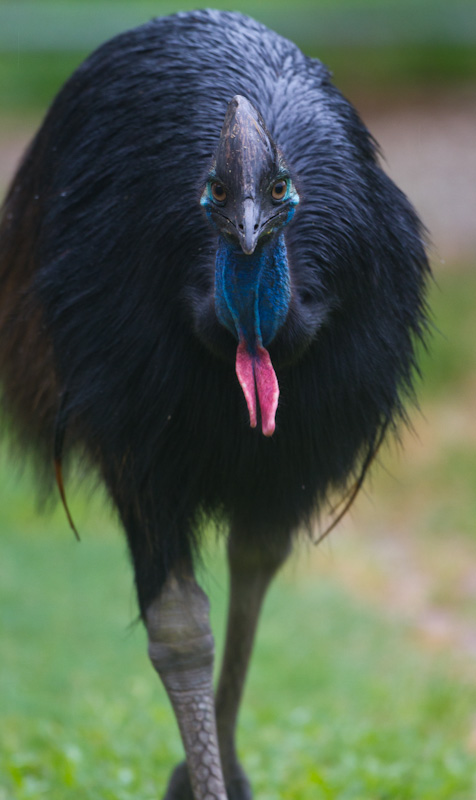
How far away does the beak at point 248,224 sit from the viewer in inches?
90.4

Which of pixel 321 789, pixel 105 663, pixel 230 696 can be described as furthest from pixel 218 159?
pixel 105 663

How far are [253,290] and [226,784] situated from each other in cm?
158

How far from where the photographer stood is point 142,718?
4.50 m

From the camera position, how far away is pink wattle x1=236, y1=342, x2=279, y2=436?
2.46 meters

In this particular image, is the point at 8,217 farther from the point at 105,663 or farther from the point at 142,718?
the point at 105,663

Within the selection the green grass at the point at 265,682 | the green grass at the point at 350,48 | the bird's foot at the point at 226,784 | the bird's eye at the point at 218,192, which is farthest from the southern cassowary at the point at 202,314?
the green grass at the point at 350,48

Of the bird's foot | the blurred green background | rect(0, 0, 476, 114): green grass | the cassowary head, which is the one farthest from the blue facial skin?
rect(0, 0, 476, 114): green grass

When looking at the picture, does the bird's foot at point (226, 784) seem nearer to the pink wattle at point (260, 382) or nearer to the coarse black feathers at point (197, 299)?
the coarse black feathers at point (197, 299)

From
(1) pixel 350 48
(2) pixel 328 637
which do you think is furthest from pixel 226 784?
(1) pixel 350 48

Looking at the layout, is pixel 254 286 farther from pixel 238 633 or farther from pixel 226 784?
pixel 226 784

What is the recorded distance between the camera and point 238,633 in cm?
334

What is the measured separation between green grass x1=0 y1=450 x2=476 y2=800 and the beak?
1.05 meters

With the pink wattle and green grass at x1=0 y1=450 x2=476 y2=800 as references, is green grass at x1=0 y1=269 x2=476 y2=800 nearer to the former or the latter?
green grass at x1=0 y1=450 x2=476 y2=800

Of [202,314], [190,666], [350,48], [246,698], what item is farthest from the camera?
[350,48]
